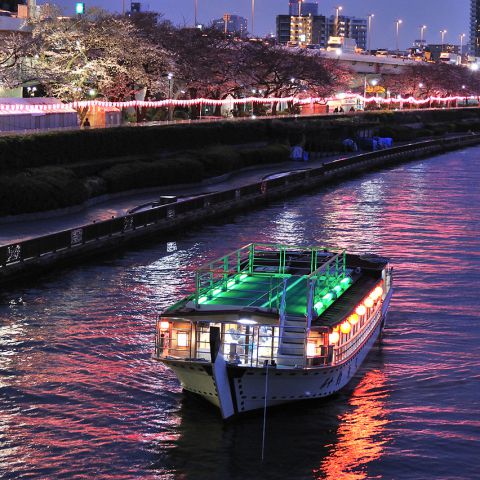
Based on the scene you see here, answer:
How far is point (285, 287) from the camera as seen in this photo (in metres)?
24.2

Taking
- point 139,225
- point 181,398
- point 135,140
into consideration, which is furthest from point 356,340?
point 135,140

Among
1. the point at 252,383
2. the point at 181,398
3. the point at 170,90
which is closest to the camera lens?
the point at 252,383

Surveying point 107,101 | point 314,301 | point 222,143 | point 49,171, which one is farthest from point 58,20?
point 314,301

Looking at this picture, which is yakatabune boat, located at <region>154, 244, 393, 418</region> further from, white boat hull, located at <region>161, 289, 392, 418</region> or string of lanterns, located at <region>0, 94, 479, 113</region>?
string of lanterns, located at <region>0, 94, 479, 113</region>

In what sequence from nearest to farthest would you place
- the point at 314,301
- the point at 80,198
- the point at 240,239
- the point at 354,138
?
the point at 314,301, the point at 240,239, the point at 80,198, the point at 354,138

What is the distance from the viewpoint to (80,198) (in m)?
53.4

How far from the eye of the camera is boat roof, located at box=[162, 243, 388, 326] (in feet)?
76.4

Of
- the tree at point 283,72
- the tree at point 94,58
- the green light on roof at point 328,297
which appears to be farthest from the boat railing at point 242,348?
the tree at point 283,72

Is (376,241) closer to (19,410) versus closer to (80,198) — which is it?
(80,198)

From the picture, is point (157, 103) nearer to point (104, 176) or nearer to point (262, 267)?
point (104, 176)

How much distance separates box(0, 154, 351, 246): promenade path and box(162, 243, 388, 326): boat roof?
629 inches

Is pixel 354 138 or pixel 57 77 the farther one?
pixel 354 138

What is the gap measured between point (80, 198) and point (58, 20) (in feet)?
123

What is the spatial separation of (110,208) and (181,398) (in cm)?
3134
